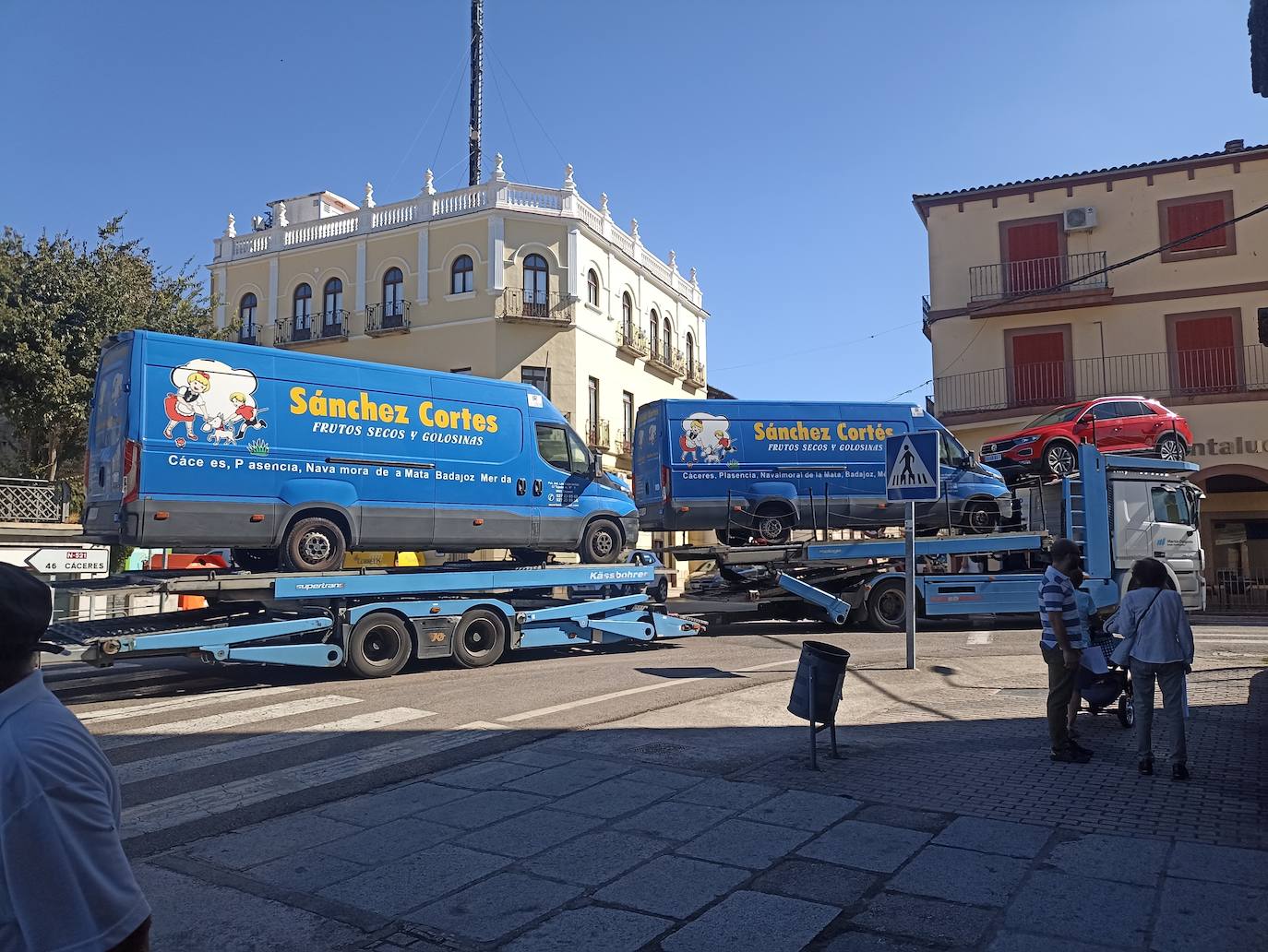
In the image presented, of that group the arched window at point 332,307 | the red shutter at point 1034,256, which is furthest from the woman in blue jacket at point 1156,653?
the arched window at point 332,307

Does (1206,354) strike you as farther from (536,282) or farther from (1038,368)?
(536,282)

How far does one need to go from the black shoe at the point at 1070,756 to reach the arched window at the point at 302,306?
30919 millimetres

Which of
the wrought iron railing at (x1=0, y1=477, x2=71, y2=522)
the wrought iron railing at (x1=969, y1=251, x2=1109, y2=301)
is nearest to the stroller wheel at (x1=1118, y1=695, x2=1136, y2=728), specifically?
the wrought iron railing at (x1=969, y1=251, x2=1109, y2=301)

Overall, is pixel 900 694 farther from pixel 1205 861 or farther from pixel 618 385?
pixel 618 385

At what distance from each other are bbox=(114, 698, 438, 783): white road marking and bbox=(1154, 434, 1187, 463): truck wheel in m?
15.8

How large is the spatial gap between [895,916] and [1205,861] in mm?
1853

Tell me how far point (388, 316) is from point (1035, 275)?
20.3 meters

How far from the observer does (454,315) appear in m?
31.4

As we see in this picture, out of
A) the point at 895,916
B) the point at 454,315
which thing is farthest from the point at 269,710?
the point at 454,315

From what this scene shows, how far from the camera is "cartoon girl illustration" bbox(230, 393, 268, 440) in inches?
416

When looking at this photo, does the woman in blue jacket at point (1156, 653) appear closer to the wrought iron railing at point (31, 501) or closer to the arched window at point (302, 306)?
the wrought iron railing at point (31, 501)

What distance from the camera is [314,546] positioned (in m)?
11.2

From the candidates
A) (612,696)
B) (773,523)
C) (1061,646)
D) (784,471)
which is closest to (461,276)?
(784,471)

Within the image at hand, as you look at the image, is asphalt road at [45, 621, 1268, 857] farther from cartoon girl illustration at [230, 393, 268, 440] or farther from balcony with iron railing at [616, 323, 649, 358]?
balcony with iron railing at [616, 323, 649, 358]
